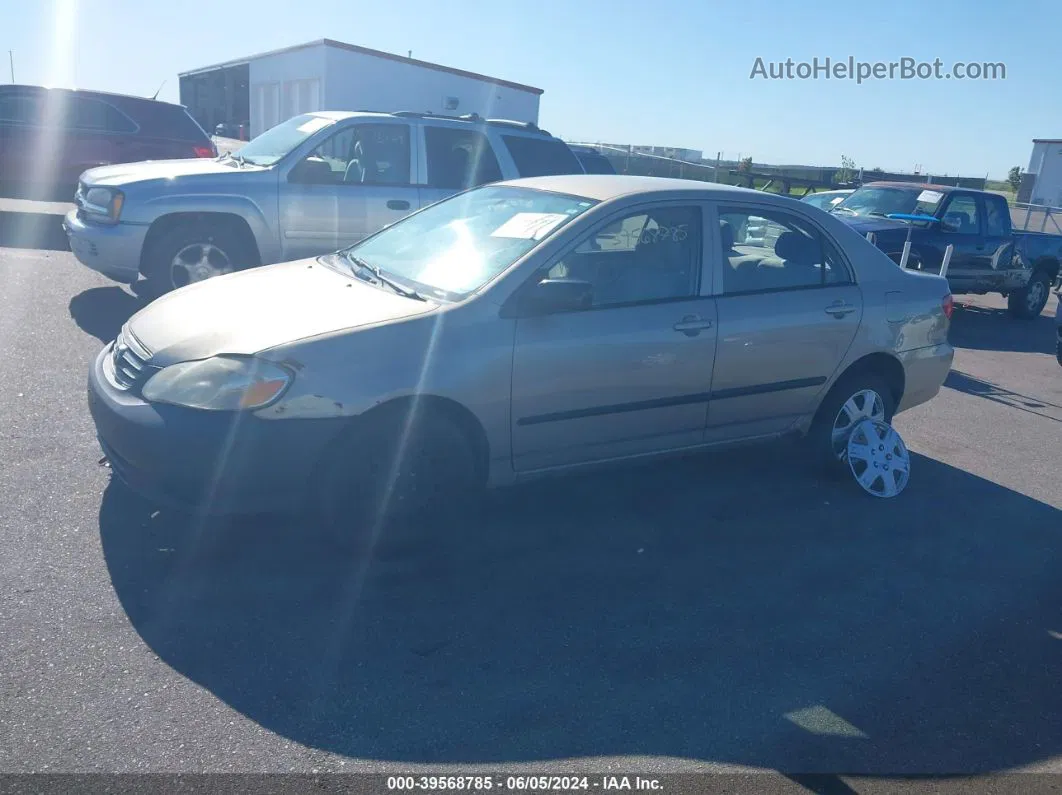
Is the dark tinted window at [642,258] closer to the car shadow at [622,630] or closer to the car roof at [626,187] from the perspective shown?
the car roof at [626,187]

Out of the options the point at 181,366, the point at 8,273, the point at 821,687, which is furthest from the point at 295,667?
the point at 8,273

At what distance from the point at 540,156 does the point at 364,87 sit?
18.6m

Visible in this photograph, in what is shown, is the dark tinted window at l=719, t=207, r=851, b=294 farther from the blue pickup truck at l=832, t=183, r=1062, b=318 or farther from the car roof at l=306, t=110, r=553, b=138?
the blue pickup truck at l=832, t=183, r=1062, b=318

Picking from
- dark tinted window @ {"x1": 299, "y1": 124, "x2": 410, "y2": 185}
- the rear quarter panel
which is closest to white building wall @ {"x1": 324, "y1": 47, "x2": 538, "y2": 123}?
dark tinted window @ {"x1": 299, "y1": 124, "x2": 410, "y2": 185}

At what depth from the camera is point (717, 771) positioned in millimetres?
3094

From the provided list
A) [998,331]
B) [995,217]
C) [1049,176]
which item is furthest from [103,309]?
[1049,176]

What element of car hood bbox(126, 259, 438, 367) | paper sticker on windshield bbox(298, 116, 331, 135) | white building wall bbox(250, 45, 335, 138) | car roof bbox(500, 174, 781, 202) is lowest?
car hood bbox(126, 259, 438, 367)

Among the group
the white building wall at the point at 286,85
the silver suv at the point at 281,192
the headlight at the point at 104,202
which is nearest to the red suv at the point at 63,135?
the silver suv at the point at 281,192

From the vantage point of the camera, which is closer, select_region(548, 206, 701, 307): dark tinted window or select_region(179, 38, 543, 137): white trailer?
select_region(548, 206, 701, 307): dark tinted window

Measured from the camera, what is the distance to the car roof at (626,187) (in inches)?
197

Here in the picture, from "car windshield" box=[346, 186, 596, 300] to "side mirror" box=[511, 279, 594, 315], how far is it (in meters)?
0.24

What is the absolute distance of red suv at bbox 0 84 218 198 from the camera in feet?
42.1

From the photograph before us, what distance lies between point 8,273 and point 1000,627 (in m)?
9.46

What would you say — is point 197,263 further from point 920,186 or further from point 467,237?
point 920,186
